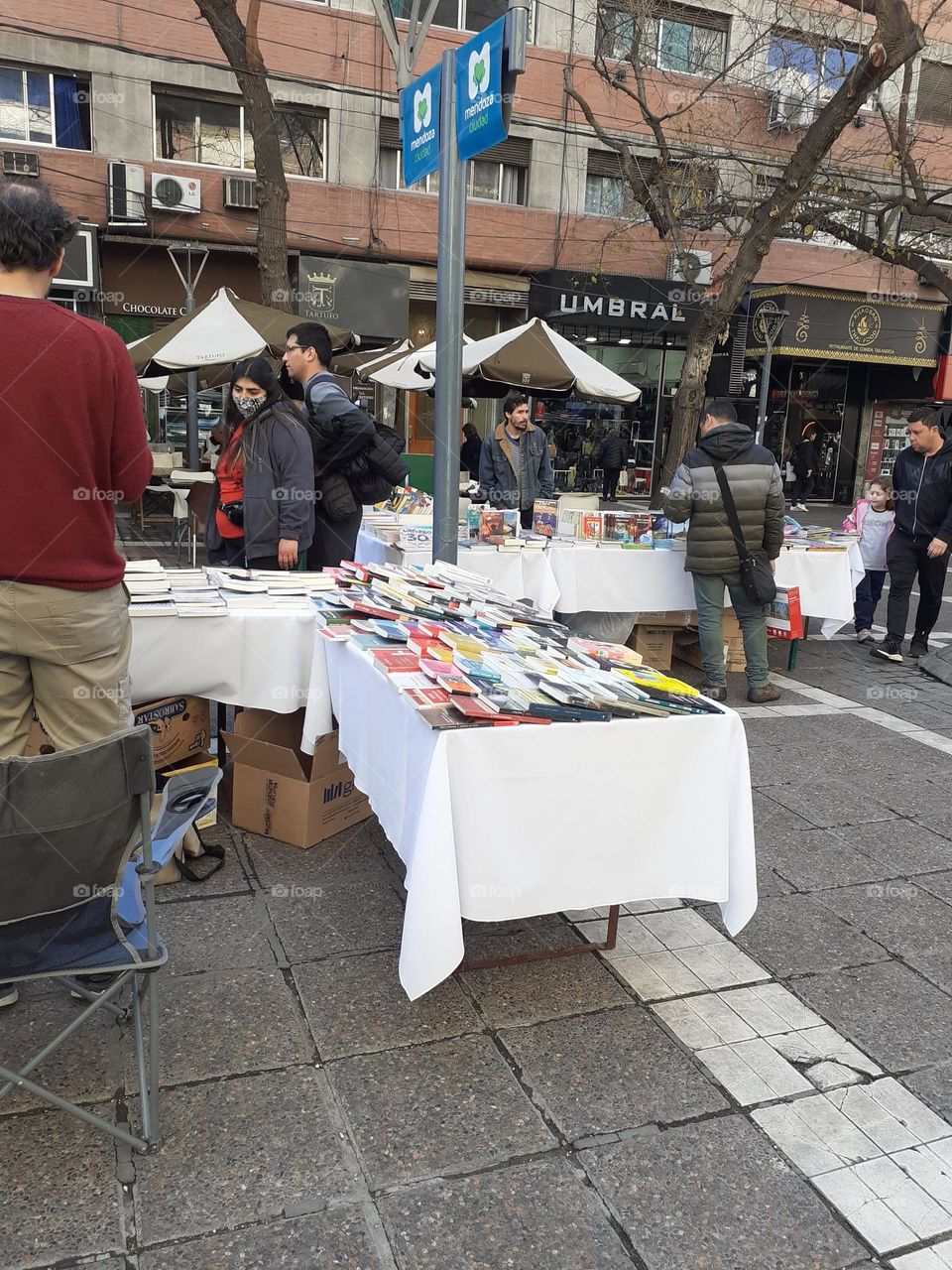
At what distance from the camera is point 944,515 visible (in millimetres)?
7441

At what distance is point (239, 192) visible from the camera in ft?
55.2

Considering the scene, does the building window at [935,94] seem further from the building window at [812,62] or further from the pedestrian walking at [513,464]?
the pedestrian walking at [513,464]

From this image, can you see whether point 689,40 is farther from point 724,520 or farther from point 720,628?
point 720,628

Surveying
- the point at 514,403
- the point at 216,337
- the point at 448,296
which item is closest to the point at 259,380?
the point at 448,296

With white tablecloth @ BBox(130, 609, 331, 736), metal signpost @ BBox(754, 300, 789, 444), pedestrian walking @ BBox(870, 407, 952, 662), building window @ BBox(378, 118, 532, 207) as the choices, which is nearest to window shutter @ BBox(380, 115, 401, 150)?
building window @ BBox(378, 118, 532, 207)

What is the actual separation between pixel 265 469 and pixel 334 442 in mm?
681

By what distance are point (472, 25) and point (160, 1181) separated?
822 inches

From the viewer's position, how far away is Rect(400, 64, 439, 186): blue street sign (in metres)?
4.64

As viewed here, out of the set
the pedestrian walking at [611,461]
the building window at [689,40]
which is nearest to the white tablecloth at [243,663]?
the pedestrian walking at [611,461]

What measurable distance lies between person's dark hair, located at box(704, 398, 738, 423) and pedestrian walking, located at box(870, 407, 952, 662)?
2.05 meters

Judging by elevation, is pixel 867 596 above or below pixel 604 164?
below

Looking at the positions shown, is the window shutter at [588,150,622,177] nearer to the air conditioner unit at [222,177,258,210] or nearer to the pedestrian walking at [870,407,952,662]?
the air conditioner unit at [222,177,258,210]

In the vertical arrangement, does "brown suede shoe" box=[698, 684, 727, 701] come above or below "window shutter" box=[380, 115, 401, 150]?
below

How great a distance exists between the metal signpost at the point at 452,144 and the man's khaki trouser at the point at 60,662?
100 inches
